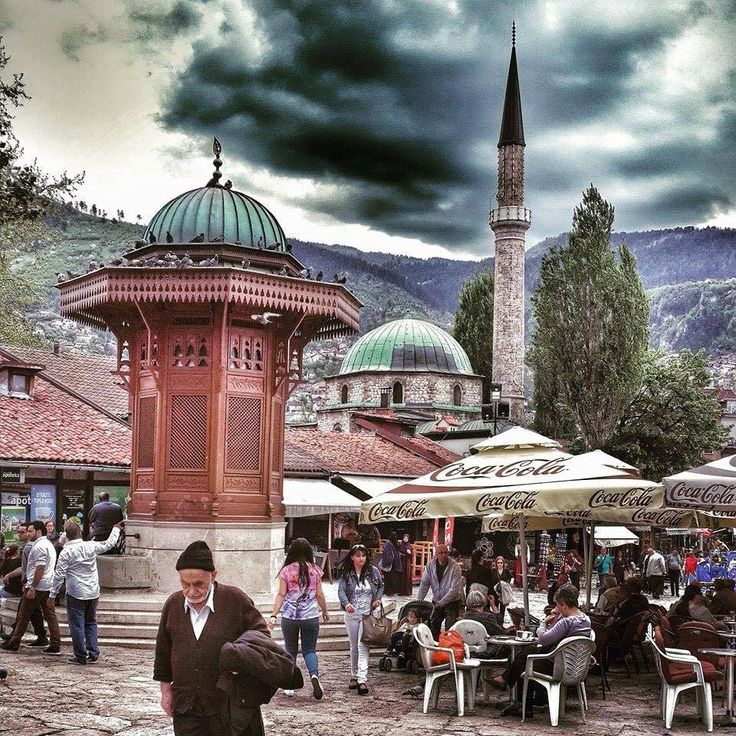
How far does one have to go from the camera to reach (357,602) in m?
9.56

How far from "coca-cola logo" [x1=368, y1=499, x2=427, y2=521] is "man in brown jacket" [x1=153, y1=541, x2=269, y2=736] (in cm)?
523

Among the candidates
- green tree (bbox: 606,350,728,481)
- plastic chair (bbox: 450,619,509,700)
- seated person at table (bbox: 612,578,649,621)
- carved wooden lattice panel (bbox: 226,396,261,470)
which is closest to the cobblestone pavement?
plastic chair (bbox: 450,619,509,700)

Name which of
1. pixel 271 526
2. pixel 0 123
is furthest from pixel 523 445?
pixel 0 123

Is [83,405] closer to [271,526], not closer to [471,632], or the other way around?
[271,526]

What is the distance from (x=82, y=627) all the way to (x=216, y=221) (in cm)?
672

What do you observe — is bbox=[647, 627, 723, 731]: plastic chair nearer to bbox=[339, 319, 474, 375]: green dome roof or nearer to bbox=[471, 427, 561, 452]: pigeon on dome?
bbox=[471, 427, 561, 452]: pigeon on dome

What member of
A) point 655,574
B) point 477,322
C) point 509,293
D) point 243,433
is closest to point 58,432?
point 243,433

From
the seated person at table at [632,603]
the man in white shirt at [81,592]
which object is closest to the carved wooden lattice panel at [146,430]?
the man in white shirt at [81,592]

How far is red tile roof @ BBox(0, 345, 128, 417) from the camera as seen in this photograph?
2759cm

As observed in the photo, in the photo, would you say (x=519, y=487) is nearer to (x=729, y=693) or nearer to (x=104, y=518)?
(x=729, y=693)

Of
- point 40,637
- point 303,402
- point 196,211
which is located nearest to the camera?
point 40,637

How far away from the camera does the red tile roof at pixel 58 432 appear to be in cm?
2017

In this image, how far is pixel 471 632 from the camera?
908 centimetres

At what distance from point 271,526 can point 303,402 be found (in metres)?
75.3
